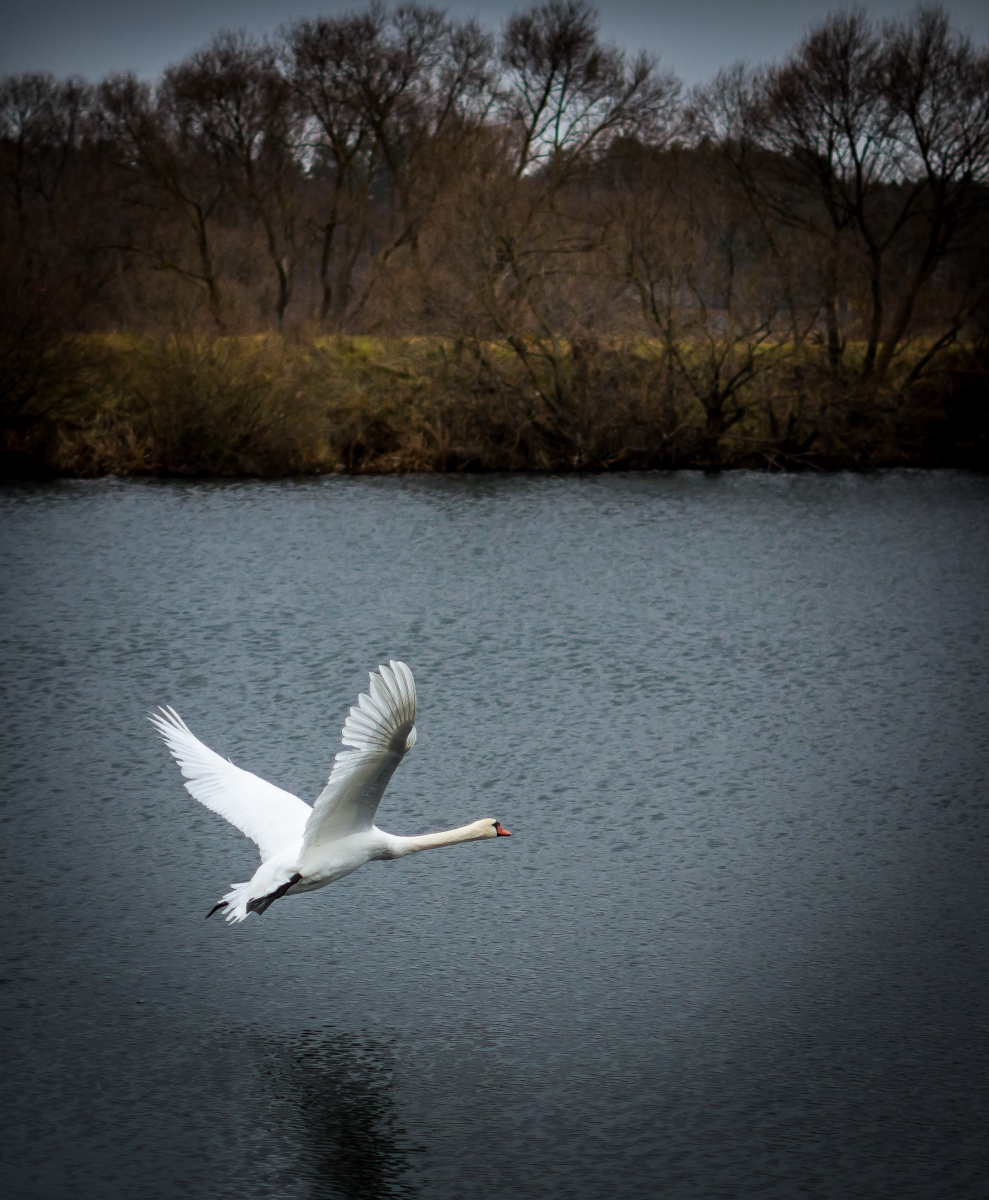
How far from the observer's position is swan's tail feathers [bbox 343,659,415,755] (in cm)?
669

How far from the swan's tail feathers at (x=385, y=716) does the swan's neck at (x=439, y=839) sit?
0.95m

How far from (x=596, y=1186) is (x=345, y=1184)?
98 cm

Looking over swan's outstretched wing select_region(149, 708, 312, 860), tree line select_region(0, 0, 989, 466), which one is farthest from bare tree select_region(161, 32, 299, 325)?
swan's outstretched wing select_region(149, 708, 312, 860)

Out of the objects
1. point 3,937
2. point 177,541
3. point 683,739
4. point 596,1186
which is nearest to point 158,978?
point 3,937

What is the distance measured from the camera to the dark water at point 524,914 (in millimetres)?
6309

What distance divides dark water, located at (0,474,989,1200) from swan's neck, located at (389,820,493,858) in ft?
2.29

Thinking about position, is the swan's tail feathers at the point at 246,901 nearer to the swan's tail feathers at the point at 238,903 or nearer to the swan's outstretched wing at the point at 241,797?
the swan's tail feathers at the point at 238,903

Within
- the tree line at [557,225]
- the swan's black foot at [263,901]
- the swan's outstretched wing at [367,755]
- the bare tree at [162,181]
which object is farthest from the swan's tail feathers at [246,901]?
the bare tree at [162,181]

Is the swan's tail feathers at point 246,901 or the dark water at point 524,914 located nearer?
the dark water at point 524,914

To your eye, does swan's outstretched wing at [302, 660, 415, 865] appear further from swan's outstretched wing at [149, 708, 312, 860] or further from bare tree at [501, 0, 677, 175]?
bare tree at [501, 0, 677, 175]

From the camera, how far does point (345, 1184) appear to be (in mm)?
5938

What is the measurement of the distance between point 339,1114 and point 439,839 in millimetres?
1750

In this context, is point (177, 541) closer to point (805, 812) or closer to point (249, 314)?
point (249, 314)

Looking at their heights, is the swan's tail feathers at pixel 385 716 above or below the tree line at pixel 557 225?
below
